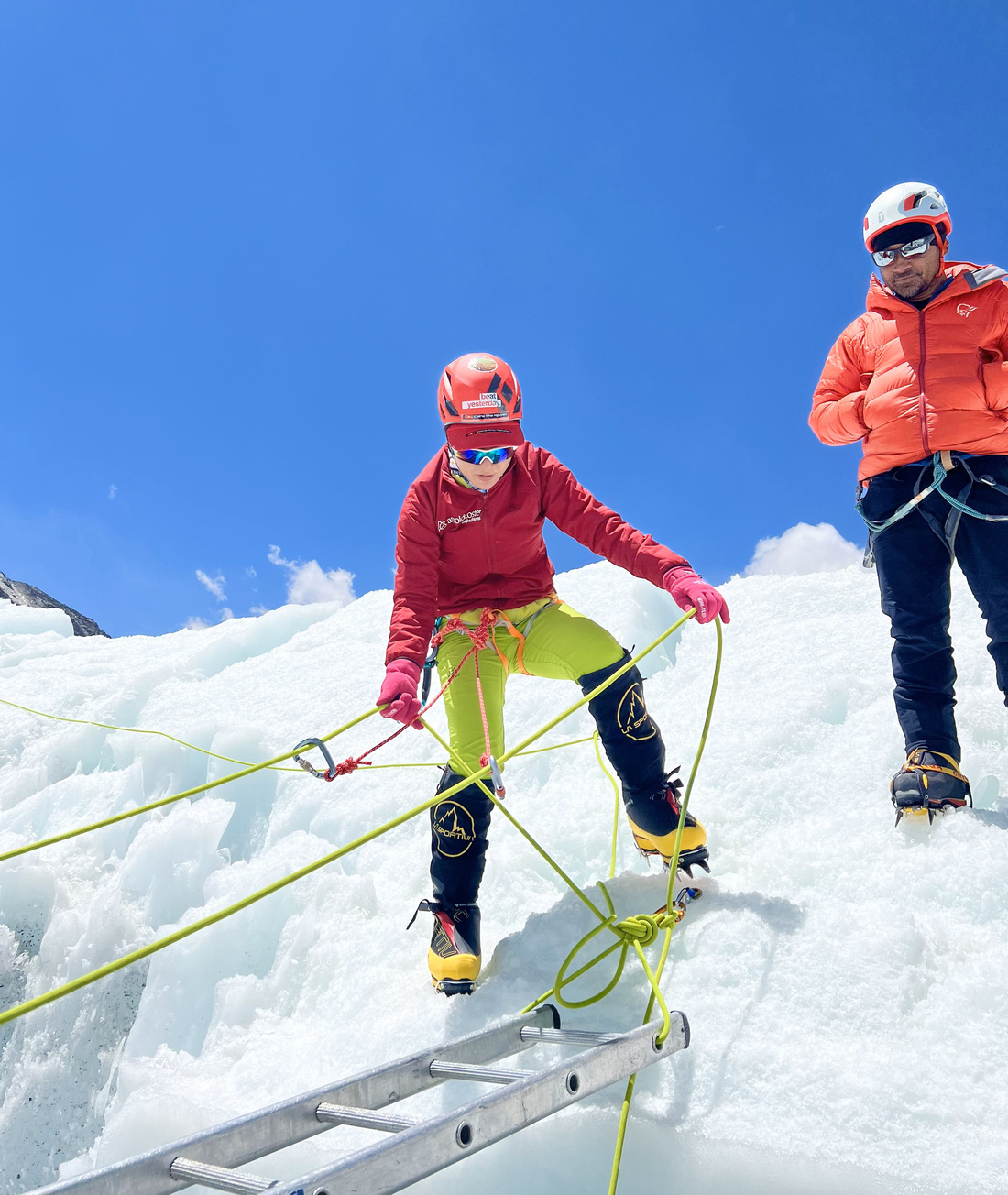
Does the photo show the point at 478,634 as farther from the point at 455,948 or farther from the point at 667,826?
the point at 455,948

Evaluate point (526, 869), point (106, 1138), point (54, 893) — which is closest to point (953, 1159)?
point (526, 869)

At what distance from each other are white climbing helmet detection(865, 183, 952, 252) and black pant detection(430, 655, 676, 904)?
187 cm

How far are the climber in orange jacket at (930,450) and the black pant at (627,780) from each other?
0.92m

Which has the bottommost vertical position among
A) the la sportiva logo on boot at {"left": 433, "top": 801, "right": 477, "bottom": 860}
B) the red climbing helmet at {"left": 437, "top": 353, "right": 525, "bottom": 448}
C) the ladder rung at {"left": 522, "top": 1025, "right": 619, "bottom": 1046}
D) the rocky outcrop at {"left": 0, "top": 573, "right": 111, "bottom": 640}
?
the ladder rung at {"left": 522, "top": 1025, "right": 619, "bottom": 1046}

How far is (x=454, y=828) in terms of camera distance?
2879mm

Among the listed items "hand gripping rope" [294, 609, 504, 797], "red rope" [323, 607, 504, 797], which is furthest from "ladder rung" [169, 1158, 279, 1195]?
"red rope" [323, 607, 504, 797]

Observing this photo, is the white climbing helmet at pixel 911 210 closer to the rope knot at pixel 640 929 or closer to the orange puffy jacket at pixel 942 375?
the orange puffy jacket at pixel 942 375

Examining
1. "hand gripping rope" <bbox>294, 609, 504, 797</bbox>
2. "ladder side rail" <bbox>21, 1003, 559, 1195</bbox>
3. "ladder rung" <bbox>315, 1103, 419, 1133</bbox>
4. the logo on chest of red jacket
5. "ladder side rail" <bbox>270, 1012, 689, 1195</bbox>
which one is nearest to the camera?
"ladder side rail" <bbox>270, 1012, 689, 1195</bbox>

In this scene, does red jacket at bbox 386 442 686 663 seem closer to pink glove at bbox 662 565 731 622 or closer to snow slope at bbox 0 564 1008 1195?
pink glove at bbox 662 565 731 622

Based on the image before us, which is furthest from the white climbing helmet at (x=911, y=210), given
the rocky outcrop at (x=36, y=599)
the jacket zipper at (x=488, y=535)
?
the rocky outcrop at (x=36, y=599)

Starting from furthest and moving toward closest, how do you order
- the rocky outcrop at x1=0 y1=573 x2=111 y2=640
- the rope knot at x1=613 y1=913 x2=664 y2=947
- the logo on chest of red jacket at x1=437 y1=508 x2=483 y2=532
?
the rocky outcrop at x1=0 y1=573 x2=111 y2=640 → the logo on chest of red jacket at x1=437 y1=508 x2=483 y2=532 → the rope knot at x1=613 y1=913 x2=664 y2=947

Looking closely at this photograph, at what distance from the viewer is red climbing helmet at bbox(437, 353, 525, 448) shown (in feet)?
9.51

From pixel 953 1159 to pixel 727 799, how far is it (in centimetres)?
171

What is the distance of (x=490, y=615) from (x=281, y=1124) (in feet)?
5.80
